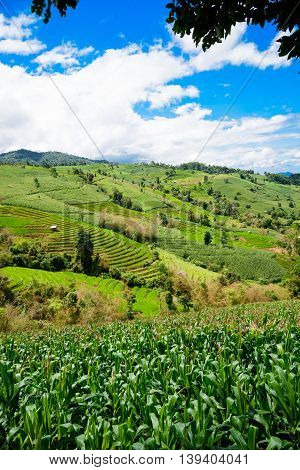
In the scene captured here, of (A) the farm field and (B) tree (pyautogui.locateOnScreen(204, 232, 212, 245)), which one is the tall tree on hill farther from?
(B) tree (pyautogui.locateOnScreen(204, 232, 212, 245))

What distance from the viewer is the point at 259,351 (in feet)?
22.0

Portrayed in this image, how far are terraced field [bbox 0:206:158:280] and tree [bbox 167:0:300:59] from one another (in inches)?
2752

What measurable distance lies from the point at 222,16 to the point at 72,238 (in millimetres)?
83849

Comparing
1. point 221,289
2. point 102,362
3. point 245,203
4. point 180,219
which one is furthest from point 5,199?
point 245,203

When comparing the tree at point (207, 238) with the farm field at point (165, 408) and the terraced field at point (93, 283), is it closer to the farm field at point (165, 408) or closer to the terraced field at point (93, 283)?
the terraced field at point (93, 283)

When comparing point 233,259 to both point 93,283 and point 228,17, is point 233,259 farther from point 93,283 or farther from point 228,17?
point 228,17

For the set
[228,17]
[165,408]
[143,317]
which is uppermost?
[228,17]

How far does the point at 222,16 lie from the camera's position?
13.6ft

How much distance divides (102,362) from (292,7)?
293 inches

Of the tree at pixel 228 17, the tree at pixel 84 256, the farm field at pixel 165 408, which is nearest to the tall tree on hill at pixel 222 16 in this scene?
the tree at pixel 228 17

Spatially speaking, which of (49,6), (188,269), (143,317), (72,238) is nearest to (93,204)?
(72,238)

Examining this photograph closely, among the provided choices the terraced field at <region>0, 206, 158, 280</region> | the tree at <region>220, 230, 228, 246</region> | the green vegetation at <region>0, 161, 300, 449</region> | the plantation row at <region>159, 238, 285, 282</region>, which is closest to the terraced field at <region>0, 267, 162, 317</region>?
the green vegetation at <region>0, 161, 300, 449</region>

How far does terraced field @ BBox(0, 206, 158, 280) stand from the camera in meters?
78.9
